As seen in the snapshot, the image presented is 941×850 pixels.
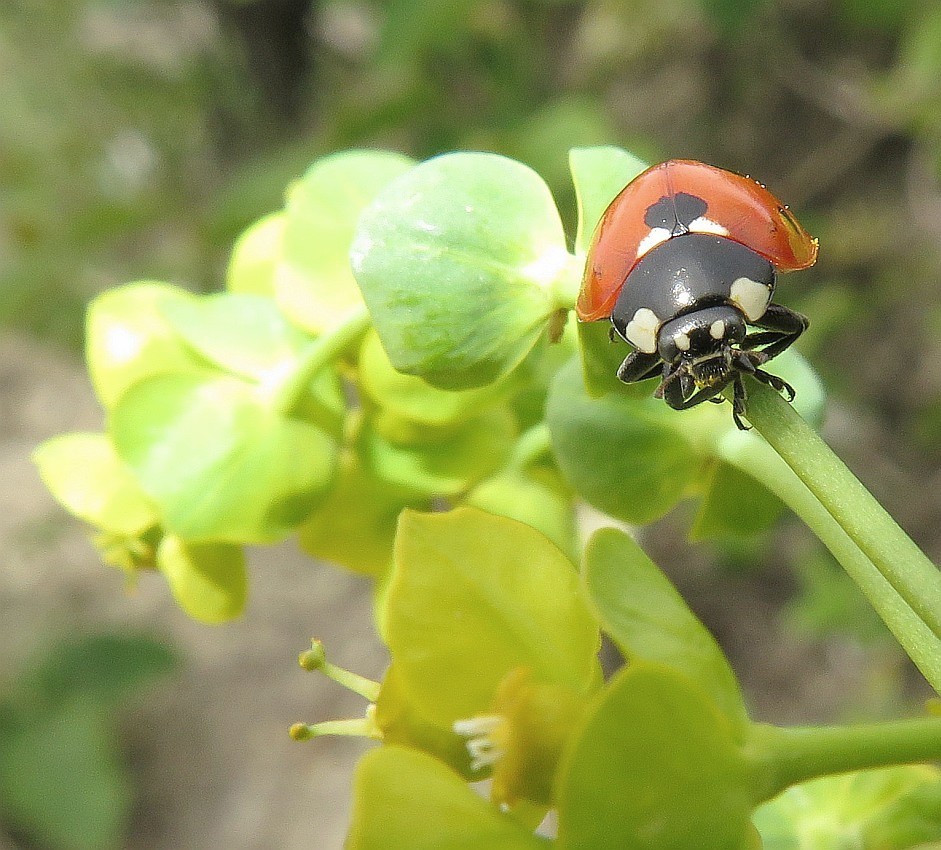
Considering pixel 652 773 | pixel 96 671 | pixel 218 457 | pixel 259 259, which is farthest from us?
pixel 96 671

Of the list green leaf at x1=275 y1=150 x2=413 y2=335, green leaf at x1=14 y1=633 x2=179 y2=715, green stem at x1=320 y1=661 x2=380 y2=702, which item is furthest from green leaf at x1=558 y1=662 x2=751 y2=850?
green leaf at x1=14 y1=633 x2=179 y2=715

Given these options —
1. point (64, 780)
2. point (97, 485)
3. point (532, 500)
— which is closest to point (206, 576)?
point (97, 485)

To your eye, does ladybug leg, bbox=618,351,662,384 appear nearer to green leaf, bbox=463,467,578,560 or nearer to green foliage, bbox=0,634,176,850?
green leaf, bbox=463,467,578,560

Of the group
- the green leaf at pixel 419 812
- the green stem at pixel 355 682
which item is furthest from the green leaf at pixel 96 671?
the green leaf at pixel 419 812

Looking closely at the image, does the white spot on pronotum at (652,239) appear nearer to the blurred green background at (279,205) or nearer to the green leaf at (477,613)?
the green leaf at (477,613)

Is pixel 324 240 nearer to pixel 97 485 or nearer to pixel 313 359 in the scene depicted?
pixel 313 359

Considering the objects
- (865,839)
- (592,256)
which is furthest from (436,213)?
(865,839)
